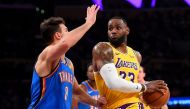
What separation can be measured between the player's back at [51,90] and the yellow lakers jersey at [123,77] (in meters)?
0.71

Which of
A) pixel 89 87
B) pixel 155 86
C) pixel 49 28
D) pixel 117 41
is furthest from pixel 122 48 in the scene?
pixel 89 87

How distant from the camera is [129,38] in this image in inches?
637

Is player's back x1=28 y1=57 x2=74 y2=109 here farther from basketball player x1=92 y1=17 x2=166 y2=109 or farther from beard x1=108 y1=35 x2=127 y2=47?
beard x1=108 y1=35 x2=127 y2=47

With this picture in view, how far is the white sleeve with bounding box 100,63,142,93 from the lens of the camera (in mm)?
4102

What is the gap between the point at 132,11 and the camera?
17172 millimetres

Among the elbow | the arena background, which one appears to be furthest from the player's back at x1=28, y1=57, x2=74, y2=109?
the arena background

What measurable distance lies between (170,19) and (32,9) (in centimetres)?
598

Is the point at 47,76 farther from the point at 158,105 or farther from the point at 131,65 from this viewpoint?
the point at 158,105

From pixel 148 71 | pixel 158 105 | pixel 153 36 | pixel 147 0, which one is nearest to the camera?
pixel 158 105

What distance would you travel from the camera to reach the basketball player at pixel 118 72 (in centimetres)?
413

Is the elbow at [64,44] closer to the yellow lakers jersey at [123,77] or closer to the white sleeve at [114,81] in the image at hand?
the white sleeve at [114,81]

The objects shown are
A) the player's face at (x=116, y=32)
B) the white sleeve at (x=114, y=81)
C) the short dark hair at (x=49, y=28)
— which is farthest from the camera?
the player's face at (x=116, y=32)

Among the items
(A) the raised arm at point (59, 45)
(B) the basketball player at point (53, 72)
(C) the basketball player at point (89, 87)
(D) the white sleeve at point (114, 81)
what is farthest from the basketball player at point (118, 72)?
(C) the basketball player at point (89, 87)

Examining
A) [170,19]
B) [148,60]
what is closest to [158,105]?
[148,60]
